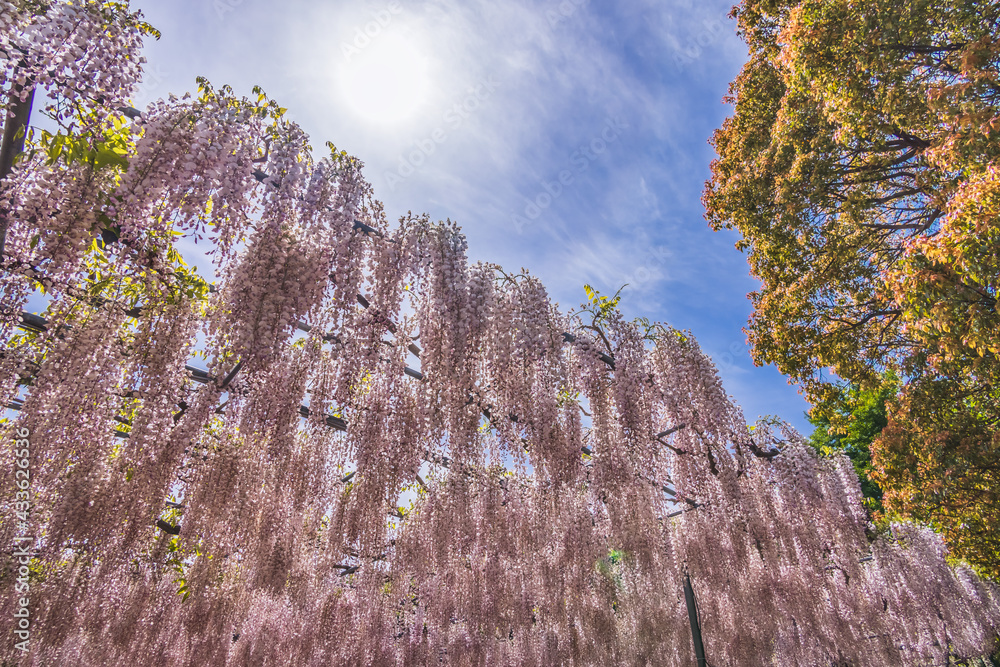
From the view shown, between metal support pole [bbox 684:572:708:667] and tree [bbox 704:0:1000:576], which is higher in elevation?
tree [bbox 704:0:1000:576]

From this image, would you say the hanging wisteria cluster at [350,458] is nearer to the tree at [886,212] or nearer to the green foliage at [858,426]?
the green foliage at [858,426]

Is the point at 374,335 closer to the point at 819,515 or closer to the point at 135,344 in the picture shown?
the point at 135,344

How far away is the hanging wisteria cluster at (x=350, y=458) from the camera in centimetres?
422

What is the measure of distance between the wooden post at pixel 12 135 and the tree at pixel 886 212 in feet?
24.6

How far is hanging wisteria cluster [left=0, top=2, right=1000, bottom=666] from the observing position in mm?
4219

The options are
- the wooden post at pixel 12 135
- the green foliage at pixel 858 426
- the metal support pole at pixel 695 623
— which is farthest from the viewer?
the metal support pole at pixel 695 623

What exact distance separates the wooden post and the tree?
7484 millimetres

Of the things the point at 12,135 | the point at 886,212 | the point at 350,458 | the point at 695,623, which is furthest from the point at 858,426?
the point at 12,135

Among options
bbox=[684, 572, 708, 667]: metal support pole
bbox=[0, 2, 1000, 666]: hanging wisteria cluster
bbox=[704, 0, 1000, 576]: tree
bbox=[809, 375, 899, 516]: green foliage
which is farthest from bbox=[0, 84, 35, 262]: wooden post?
bbox=[684, 572, 708, 667]: metal support pole

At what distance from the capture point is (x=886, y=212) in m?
6.71

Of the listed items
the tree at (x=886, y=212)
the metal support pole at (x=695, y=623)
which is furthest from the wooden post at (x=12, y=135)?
the metal support pole at (x=695, y=623)

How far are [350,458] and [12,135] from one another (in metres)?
4.78

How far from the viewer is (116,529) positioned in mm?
5781

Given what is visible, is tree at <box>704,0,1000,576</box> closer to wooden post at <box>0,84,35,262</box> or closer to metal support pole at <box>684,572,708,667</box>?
metal support pole at <box>684,572,708,667</box>
